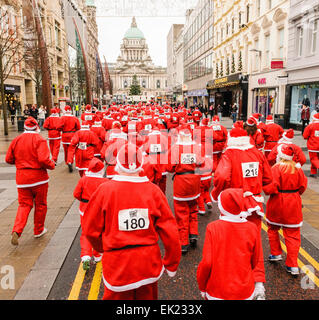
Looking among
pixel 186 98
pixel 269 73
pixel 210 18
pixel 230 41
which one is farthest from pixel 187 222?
pixel 186 98

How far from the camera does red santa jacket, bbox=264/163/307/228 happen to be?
4262 mm

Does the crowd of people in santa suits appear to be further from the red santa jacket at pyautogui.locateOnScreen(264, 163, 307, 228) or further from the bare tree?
the bare tree

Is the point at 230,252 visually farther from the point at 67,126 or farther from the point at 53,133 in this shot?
the point at 53,133

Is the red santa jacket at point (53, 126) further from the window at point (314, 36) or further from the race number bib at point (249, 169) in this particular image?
the window at point (314, 36)

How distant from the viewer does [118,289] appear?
2.65m

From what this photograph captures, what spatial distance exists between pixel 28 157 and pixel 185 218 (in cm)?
285

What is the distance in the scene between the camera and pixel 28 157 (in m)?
5.25

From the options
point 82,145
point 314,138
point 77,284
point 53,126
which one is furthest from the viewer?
point 53,126

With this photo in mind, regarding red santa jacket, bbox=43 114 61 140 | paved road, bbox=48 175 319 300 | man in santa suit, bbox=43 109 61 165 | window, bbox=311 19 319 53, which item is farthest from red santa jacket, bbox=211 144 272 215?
window, bbox=311 19 319 53

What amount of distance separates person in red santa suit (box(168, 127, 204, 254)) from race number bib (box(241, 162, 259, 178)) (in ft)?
3.51

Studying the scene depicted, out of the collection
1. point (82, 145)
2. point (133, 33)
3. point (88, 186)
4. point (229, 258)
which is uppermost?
point (133, 33)

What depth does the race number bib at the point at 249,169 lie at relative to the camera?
4.15m

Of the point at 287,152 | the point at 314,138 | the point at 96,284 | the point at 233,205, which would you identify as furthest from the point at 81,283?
the point at 314,138

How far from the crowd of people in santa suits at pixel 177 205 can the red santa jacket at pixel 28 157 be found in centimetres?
2
